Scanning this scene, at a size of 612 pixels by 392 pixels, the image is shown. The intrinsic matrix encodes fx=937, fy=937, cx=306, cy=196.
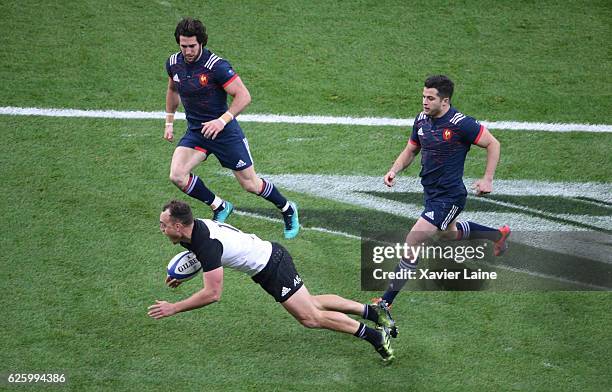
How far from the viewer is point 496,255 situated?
9.96 m

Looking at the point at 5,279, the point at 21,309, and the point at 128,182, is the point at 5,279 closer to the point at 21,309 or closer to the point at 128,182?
the point at 21,309

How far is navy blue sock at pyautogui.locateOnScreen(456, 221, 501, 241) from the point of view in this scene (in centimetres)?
960

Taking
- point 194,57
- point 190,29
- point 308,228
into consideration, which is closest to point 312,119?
point 308,228

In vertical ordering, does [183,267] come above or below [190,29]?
below

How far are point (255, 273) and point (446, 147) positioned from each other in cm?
223

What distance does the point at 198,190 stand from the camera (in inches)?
395

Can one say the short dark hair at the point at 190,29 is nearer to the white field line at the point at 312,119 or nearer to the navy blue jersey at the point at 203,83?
the navy blue jersey at the point at 203,83

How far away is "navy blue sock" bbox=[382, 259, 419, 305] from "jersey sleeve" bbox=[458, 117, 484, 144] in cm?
129

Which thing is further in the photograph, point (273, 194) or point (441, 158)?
point (273, 194)

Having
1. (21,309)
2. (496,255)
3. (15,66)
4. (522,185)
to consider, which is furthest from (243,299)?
(15,66)

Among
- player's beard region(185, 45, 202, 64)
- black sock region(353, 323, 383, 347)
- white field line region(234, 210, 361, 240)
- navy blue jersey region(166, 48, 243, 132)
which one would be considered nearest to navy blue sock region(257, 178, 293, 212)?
white field line region(234, 210, 361, 240)

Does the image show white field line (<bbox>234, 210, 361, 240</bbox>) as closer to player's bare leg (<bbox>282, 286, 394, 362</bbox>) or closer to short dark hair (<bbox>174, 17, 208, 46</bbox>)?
player's bare leg (<bbox>282, 286, 394, 362</bbox>)

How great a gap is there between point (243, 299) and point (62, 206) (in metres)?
2.60

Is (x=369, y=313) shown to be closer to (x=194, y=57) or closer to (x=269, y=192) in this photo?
(x=269, y=192)
